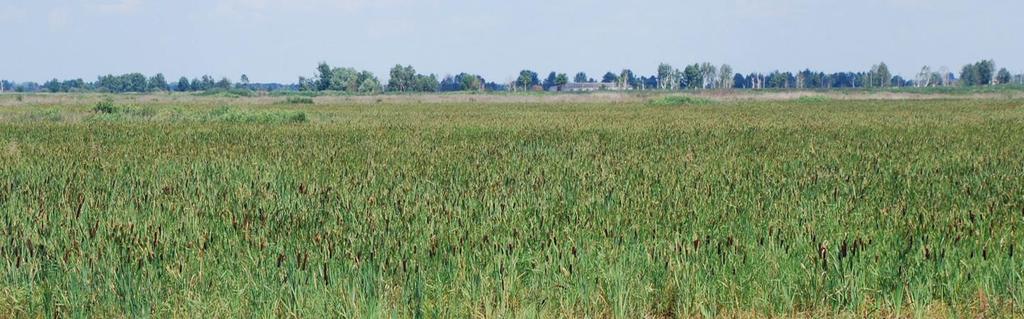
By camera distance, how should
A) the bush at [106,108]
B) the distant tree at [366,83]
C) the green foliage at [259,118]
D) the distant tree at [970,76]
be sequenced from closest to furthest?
the green foliage at [259,118] → the bush at [106,108] → the distant tree at [366,83] → the distant tree at [970,76]

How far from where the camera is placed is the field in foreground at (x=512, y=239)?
4.66 meters

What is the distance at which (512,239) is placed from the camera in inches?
222

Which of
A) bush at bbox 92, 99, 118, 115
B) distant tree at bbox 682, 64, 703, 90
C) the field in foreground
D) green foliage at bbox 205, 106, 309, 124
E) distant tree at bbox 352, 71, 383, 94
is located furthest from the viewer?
distant tree at bbox 682, 64, 703, 90

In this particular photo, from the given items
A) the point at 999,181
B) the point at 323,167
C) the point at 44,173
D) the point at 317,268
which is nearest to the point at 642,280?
the point at 317,268

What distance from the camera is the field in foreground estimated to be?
466cm

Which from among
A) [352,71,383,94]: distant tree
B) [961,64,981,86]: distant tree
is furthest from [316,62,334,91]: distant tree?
[961,64,981,86]: distant tree

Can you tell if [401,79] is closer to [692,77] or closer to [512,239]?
[692,77]

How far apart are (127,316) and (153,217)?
2.61 metres

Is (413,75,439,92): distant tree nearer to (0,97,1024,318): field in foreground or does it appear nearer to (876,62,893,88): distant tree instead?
(876,62,893,88): distant tree

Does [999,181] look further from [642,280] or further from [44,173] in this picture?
[44,173]

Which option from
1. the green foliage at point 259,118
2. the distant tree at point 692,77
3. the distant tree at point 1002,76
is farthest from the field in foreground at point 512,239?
the distant tree at point 1002,76

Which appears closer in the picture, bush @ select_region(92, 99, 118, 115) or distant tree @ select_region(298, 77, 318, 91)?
bush @ select_region(92, 99, 118, 115)

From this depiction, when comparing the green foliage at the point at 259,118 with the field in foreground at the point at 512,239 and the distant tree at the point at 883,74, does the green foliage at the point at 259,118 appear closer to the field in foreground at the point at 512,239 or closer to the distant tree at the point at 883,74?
the field in foreground at the point at 512,239

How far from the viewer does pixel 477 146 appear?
52.3ft
